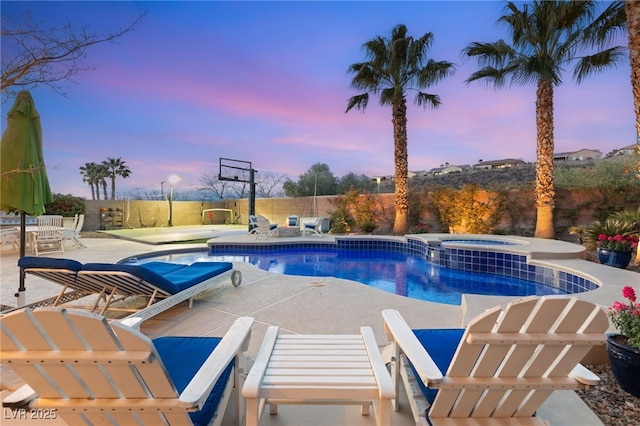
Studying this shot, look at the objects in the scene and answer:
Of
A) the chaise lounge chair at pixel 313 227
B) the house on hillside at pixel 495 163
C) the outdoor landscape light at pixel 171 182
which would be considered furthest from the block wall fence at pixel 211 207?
the house on hillside at pixel 495 163

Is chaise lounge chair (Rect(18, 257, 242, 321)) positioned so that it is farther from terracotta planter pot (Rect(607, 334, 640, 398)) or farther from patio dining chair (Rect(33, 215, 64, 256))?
patio dining chair (Rect(33, 215, 64, 256))

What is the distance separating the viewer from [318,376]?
1330 mm

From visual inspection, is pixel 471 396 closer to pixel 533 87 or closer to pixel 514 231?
pixel 533 87

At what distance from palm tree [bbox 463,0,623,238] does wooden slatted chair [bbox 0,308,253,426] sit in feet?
31.4

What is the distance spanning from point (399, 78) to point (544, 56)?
3976mm

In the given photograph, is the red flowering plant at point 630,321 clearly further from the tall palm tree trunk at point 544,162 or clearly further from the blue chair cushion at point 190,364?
the tall palm tree trunk at point 544,162

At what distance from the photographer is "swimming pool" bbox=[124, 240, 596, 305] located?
5.25m

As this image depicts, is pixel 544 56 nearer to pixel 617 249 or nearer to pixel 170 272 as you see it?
pixel 617 249

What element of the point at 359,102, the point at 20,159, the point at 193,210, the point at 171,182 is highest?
the point at 359,102

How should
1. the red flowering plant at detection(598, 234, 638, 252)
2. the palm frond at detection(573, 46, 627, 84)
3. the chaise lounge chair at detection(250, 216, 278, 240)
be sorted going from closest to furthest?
1. the red flowering plant at detection(598, 234, 638, 252)
2. the palm frond at detection(573, 46, 627, 84)
3. the chaise lounge chair at detection(250, 216, 278, 240)

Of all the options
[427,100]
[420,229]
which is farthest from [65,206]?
[427,100]

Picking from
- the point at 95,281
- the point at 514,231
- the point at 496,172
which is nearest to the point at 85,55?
the point at 95,281

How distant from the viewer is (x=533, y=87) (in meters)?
8.36

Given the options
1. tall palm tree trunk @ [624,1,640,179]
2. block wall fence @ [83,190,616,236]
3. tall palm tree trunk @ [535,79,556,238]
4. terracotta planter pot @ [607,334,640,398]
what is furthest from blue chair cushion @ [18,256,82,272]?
block wall fence @ [83,190,616,236]
